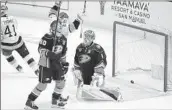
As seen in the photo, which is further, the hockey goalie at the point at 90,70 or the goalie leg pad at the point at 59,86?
the hockey goalie at the point at 90,70

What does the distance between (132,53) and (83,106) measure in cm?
110

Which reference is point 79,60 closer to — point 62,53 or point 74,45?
point 62,53

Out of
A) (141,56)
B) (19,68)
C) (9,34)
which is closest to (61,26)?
(9,34)

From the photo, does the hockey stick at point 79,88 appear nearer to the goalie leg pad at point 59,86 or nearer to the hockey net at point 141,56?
the goalie leg pad at point 59,86

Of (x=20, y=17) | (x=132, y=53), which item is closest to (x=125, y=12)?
(x=132, y=53)

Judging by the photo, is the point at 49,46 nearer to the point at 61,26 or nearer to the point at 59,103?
the point at 61,26

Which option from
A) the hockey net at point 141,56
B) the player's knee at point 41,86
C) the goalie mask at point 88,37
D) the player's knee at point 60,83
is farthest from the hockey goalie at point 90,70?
the hockey net at point 141,56

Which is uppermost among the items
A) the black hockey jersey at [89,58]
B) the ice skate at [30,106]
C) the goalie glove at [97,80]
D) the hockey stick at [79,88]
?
the black hockey jersey at [89,58]

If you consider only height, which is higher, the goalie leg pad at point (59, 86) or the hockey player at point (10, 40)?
the hockey player at point (10, 40)

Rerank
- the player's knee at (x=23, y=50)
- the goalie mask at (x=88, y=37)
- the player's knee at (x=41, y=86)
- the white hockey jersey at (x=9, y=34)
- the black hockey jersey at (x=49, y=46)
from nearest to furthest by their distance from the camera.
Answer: the black hockey jersey at (x=49, y=46)
the player's knee at (x=41, y=86)
the goalie mask at (x=88, y=37)
the white hockey jersey at (x=9, y=34)
the player's knee at (x=23, y=50)

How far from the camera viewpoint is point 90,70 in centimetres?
435

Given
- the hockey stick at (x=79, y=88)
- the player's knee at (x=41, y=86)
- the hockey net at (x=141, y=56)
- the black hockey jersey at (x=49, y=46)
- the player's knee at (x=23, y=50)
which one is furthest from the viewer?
the hockey net at (x=141, y=56)

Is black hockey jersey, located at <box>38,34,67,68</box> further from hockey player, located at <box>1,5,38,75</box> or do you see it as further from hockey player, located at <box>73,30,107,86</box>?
hockey player, located at <box>1,5,38,75</box>

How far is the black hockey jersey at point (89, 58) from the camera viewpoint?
4.28m
